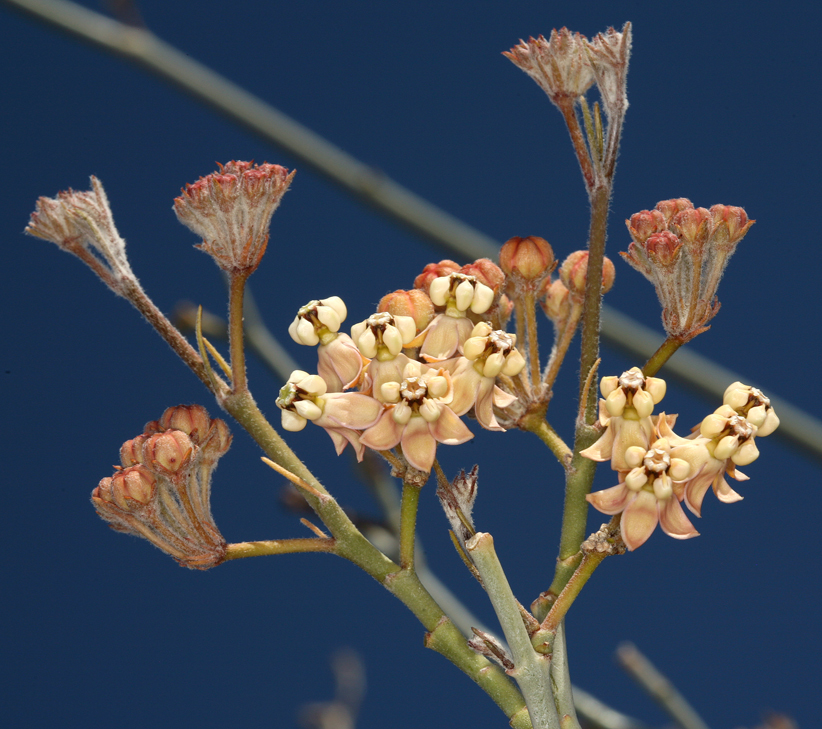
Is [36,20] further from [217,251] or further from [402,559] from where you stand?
[402,559]

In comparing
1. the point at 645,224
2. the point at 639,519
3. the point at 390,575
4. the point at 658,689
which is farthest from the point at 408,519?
the point at 658,689

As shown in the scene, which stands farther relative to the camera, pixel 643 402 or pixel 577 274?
pixel 577 274

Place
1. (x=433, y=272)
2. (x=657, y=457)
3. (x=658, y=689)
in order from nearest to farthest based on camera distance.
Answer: (x=657, y=457) < (x=433, y=272) < (x=658, y=689)

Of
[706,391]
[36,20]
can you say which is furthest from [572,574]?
[36,20]

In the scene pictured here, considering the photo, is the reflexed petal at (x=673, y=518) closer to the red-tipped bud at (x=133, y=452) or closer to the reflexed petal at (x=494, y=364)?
the reflexed petal at (x=494, y=364)

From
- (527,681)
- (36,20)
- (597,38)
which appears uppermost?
(597,38)

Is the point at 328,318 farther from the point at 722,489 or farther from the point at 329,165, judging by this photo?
the point at 329,165

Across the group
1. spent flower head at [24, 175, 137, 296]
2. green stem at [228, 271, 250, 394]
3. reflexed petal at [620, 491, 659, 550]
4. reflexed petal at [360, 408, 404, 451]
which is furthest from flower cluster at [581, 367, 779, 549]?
spent flower head at [24, 175, 137, 296]
